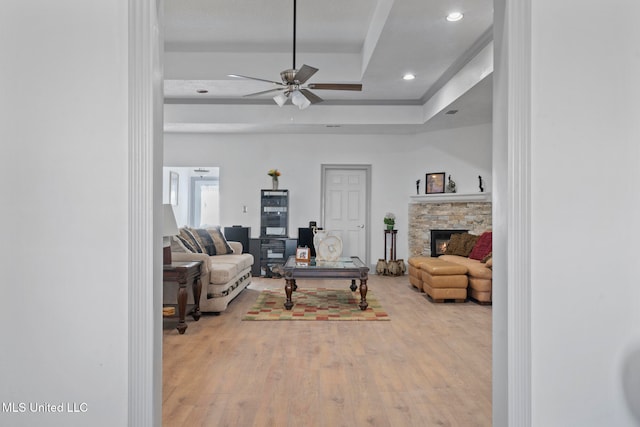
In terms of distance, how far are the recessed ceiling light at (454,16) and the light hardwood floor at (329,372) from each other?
9.34 ft

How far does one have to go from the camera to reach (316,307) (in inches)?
205

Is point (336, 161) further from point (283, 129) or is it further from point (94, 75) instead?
point (94, 75)

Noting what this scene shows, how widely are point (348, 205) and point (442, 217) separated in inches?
68.7

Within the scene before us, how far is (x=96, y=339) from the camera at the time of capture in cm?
145

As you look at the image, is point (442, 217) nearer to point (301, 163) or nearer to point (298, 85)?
point (301, 163)

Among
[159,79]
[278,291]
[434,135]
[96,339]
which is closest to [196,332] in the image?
[278,291]

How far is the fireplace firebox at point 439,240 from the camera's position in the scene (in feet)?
25.4

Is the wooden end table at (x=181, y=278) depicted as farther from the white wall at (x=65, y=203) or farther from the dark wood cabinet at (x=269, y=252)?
the dark wood cabinet at (x=269, y=252)

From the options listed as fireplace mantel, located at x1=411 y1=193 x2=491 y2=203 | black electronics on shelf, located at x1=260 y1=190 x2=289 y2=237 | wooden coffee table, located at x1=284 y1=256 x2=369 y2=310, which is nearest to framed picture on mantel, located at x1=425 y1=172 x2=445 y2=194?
fireplace mantel, located at x1=411 y1=193 x2=491 y2=203

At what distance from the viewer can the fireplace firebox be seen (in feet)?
25.4

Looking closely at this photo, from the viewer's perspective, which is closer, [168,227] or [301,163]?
[168,227]

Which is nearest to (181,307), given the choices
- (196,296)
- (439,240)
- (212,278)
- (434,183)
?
(196,296)

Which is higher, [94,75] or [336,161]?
[336,161]

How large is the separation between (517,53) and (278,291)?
5.26 m
